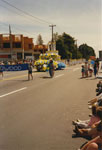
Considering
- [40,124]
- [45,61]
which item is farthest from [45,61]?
[40,124]

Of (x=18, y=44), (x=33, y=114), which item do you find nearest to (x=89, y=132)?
(x=33, y=114)

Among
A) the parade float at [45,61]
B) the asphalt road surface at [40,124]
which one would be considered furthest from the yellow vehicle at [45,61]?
the asphalt road surface at [40,124]

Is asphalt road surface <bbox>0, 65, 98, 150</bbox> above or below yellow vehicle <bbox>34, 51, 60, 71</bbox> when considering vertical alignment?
below

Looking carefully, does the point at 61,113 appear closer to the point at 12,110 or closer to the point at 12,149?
the point at 12,110

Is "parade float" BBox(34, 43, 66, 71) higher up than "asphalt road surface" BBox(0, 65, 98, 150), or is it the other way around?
"parade float" BBox(34, 43, 66, 71)

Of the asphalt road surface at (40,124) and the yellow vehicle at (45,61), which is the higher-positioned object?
the yellow vehicle at (45,61)

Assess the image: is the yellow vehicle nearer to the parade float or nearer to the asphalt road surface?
the parade float

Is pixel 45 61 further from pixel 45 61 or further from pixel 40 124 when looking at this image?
pixel 40 124

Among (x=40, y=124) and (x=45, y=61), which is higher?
(x=45, y=61)

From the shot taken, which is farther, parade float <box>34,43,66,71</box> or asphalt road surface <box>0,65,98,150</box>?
parade float <box>34,43,66,71</box>

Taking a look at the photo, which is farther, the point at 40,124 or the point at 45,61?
the point at 45,61

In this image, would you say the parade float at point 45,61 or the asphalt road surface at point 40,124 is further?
the parade float at point 45,61

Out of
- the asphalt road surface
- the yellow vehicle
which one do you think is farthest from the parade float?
the asphalt road surface

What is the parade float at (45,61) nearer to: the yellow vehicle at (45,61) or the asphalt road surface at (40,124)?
the yellow vehicle at (45,61)
